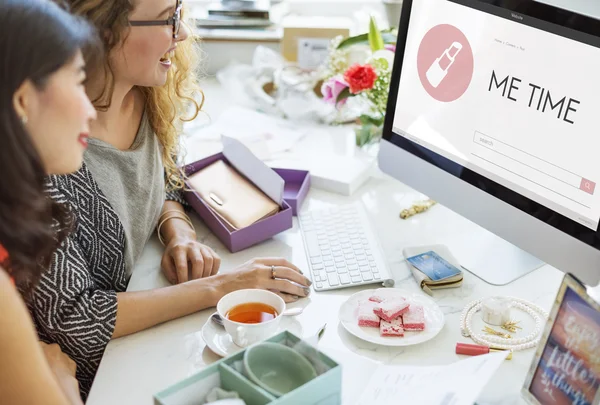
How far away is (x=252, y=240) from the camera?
4.78 feet

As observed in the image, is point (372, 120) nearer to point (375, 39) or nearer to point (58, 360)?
point (375, 39)

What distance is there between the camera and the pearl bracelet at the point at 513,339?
1.17m

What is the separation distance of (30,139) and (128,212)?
0.59m

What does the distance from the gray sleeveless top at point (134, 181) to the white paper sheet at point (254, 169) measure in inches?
6.2

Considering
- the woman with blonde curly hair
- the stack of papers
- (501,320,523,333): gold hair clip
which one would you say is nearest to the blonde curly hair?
the woman with blonde curly hair

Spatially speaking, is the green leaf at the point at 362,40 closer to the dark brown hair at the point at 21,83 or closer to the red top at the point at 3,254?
the dark brown hair at the point at 21,83

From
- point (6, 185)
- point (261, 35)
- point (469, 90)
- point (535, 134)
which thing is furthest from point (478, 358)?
point (261, 35)

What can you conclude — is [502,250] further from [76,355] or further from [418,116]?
[76,355]

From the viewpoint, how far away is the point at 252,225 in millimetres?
1435

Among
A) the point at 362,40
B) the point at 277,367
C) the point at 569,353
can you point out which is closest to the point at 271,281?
the point at 277,367

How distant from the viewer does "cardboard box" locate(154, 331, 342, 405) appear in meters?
0.90

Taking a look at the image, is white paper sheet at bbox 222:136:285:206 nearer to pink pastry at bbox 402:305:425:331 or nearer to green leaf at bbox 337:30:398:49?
pink pastry at bbox 402:305:425:331

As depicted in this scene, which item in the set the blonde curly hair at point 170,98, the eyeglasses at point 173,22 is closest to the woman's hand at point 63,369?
the blonde curly hair at point 170,98

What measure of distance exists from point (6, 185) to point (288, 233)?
29.4 inches
